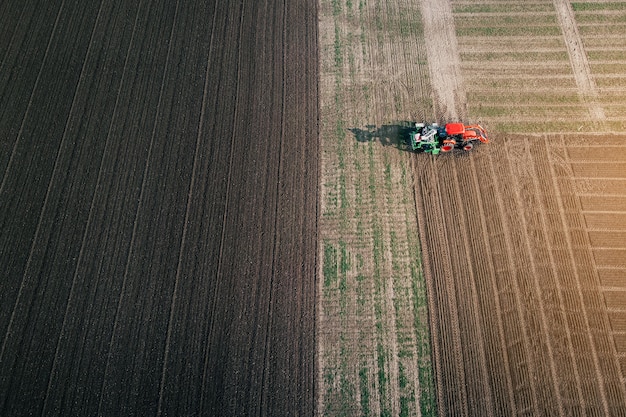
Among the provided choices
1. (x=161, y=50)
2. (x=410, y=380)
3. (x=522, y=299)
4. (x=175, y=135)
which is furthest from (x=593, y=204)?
(x=161, y=50)

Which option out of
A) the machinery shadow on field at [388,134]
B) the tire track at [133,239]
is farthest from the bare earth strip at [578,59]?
the tire track at [133,239]

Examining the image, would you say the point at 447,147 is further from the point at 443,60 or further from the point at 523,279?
the point at 523,279

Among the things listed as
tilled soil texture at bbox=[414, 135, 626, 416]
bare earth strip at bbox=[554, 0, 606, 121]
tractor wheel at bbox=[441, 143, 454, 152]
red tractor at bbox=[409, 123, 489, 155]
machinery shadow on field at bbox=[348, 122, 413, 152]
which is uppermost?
bare earth strip at bbox=[554, 0, 606, 121]

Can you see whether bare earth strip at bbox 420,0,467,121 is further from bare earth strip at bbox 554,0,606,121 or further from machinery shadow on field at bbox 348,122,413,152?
bare earth strip at bbox 554,0,606,121

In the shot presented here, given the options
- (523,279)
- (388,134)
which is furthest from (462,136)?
(523,279)

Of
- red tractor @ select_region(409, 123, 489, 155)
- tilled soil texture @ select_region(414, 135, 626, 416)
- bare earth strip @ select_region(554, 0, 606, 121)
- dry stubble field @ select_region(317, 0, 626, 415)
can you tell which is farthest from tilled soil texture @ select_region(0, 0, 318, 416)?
bare earth strip @ select_region(554, 0, 606, 121)
